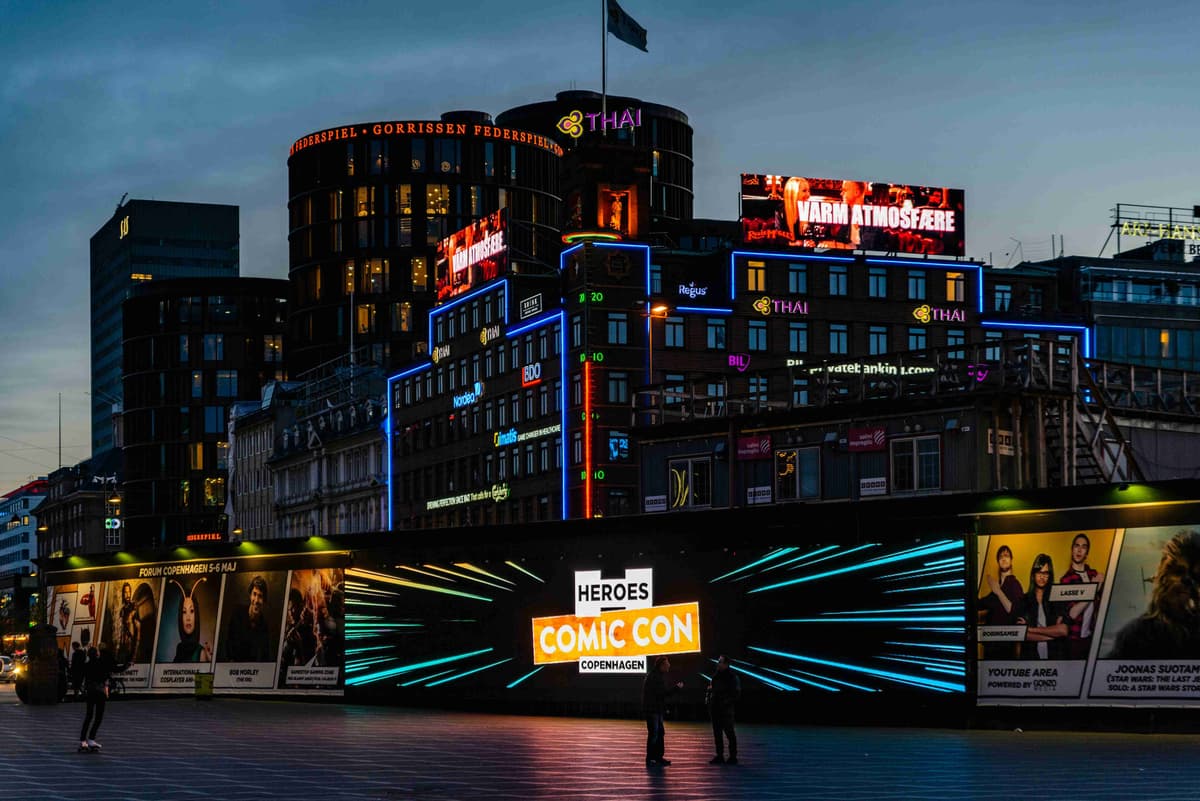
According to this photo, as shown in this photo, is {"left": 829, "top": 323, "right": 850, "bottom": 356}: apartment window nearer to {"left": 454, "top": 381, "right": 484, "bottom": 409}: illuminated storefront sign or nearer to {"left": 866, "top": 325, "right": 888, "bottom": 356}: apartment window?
{"left": 866, "top": 325, "right": 888, "bottom": 356}: apartment window

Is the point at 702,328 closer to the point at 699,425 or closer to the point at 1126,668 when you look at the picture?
the point at 699,425

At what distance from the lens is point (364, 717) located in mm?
48750

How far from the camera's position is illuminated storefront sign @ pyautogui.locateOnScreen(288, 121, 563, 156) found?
619 ft

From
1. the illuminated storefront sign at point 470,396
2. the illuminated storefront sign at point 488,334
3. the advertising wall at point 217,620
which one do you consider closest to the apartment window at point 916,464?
the advertising wall at point 217,620

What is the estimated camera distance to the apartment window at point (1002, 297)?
121m

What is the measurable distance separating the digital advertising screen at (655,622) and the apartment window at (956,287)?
213ft

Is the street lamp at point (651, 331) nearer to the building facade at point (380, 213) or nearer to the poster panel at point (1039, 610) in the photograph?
the poster panel at point (1039, 610)

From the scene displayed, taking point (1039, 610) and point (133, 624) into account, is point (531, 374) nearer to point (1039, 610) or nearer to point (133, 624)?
point (133, 624)

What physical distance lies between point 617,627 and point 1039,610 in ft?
37.6

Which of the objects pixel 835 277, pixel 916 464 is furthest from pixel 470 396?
pixel 916 464

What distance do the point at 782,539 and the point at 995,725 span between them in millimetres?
6989

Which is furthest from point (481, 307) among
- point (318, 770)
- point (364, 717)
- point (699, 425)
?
point (318, 770)

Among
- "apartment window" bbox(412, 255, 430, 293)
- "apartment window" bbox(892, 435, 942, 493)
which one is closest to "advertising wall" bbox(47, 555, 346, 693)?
"apartment window" bbox(892, 435, 942, 493)

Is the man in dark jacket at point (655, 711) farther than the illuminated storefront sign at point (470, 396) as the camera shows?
No
